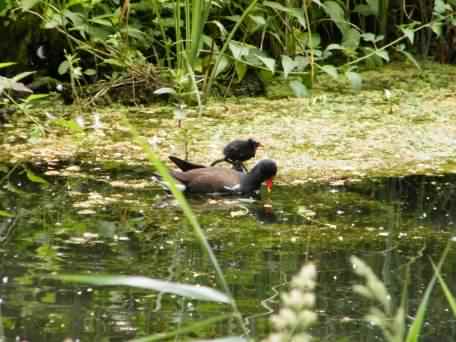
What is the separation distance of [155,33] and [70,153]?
1693 millimetres

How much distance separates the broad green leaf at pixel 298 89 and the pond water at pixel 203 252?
159cm

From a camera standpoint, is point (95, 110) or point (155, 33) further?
point (155, 33)

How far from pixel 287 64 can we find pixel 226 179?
1.82 m

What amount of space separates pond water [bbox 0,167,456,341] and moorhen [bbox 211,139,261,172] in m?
0.32

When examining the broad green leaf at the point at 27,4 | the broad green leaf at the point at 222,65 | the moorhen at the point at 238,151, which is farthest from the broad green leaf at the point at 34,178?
the broad green leaf at the point at 222,65

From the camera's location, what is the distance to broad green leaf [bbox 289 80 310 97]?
7.46 metres

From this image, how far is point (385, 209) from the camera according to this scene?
219 inches

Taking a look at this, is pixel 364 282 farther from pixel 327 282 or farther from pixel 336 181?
pixel 336 181

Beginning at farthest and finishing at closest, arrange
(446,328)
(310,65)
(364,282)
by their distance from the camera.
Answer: (310,65) → (364,282) → (446,328)

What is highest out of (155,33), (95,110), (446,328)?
(155,33)

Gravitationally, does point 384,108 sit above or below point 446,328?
above

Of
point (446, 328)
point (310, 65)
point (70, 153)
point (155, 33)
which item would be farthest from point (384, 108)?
point (446, 328)

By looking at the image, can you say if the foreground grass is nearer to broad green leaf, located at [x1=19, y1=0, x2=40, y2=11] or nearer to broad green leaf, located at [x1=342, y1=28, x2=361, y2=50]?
broad green leaf, located at [x1=342, y1=28, x2=361, y2=50]

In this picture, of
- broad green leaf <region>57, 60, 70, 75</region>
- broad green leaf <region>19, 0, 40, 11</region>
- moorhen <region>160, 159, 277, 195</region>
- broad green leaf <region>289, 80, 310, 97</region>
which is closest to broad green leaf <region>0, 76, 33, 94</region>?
moorhen <region>160, 159, 277, 195</region>
